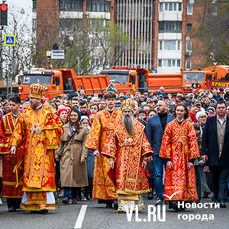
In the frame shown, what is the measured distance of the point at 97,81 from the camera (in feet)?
117

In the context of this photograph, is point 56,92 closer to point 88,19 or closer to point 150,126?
point 150,126

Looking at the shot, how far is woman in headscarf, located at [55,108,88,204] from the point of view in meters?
12.1

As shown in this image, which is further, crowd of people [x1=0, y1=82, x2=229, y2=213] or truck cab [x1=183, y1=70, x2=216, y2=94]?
truck cab [x1=183, y1=70, x2=216, y2=94]

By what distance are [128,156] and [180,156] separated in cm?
95

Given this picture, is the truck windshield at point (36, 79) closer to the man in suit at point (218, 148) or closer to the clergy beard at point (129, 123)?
the man in suit at point (218, 148)

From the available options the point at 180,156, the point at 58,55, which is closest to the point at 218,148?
the point at 180,156

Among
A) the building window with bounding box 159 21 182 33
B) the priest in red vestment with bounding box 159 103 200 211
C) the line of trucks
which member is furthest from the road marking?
the building window with bounding box 159 21 182 33

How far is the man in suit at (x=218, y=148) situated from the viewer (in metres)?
11.6

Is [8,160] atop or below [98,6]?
below

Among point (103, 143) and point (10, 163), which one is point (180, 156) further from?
point (10, 163)

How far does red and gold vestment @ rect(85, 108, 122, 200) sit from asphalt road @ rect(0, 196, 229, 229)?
31cm

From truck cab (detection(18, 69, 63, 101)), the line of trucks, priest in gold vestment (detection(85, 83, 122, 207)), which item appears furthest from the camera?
the line of trucks

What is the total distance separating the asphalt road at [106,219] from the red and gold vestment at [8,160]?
38 cm

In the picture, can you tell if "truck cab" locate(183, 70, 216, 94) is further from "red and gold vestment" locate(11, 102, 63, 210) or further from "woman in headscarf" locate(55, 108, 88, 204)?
"red and gold vestment" locate(11, 102, 63, 210)
